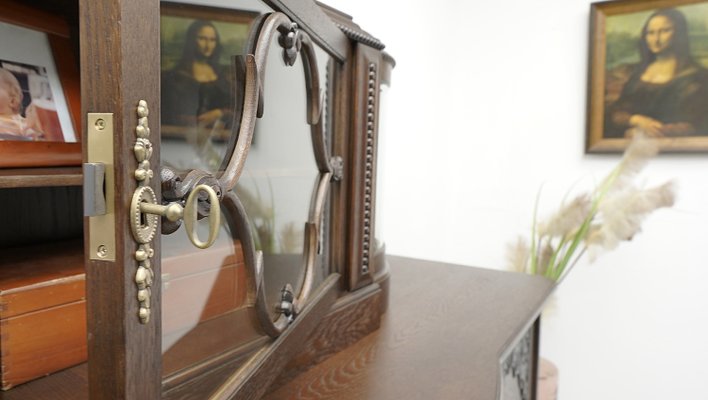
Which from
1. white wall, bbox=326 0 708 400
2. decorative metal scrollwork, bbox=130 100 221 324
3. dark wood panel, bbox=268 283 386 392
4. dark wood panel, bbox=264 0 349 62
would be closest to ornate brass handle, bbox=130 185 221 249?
decorative metal scrollwork, bbox=130 100 221 324

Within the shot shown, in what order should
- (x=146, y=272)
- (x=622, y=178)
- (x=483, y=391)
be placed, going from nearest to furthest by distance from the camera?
(x=146, y=272)
(x=483, y=391)
(x=622, y=178)

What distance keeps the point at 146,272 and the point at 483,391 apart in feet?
1.39

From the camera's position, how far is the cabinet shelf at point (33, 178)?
1.39 ft

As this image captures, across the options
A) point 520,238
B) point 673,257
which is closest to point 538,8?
point 520,238

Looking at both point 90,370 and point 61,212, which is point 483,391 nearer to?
point 90,370

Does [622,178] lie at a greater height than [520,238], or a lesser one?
greater

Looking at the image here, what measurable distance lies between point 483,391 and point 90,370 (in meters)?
0.43

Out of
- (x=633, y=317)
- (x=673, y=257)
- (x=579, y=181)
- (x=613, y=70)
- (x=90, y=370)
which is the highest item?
(x=613, y=70)

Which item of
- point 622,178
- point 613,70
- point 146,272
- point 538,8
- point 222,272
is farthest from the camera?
point 538,8

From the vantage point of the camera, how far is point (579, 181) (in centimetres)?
192

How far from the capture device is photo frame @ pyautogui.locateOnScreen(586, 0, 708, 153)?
1679 millimetres

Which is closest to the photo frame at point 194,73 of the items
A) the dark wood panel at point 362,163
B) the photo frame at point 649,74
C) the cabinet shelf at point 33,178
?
the cabinet shelf at point 33,178

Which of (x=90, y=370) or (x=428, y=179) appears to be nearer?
(x=90, y=370)

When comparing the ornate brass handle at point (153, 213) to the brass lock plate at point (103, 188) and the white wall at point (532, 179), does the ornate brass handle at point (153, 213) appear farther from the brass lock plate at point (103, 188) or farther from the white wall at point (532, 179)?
the white wall at point (532, 179)
